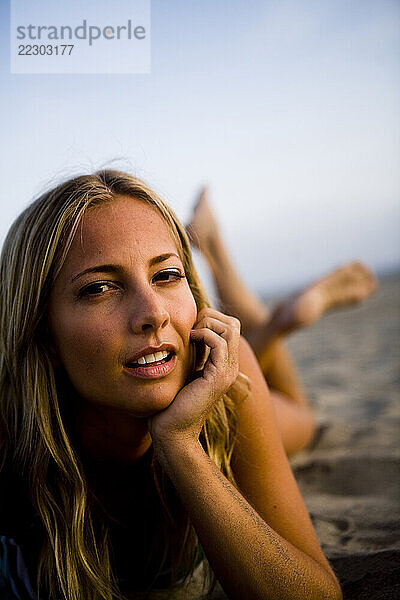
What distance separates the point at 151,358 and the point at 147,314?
126mm

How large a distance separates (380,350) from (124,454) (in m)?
5.13

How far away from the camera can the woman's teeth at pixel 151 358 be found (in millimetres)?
1419

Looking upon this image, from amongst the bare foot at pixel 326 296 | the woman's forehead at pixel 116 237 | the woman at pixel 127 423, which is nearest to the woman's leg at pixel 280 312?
the bare foot at pixel 326 296

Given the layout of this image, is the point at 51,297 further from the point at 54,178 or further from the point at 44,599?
the point at 44,599

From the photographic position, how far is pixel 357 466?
2.94 metres

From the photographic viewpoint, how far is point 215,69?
3271 mm

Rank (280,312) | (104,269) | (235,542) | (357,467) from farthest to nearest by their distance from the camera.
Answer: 1. (280,312)
2. (357,467)
3. (104,269)
4. (235,542)

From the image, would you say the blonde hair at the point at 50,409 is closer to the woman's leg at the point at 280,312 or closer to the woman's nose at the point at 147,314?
the woman's nose at the point at 147,314

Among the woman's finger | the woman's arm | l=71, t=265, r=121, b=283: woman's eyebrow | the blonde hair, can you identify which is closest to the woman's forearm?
the woman's arm

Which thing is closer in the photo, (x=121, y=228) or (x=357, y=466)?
(x=121, y=228)

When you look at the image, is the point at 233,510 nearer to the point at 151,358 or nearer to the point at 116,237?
the point at 151,358

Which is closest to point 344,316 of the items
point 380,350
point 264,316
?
point 380,350

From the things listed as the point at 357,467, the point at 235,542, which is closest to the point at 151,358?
the point at 235,542

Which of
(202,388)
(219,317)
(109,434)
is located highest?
(219,317)
